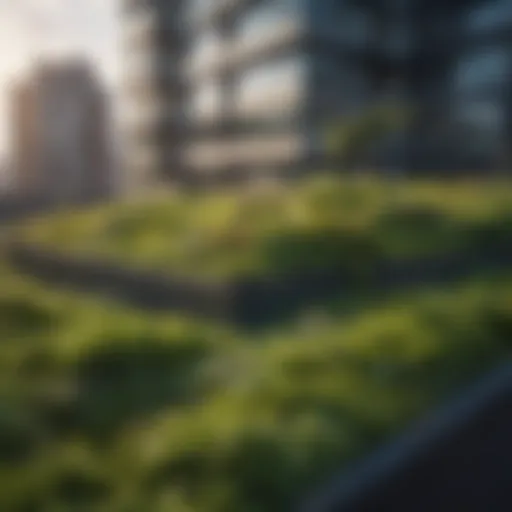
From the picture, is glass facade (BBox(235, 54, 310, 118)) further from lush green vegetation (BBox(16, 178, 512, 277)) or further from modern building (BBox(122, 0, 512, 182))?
lush green vegetation (BBox(16, 178, 512, 277))

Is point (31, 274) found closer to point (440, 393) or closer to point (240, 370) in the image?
point (240, 370)

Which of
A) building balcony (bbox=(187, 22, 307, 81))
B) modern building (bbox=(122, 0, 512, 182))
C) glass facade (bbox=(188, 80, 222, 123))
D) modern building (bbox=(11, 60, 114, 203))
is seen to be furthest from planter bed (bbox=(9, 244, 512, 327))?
building balcony (bbox=(187, 22, 307, 81))

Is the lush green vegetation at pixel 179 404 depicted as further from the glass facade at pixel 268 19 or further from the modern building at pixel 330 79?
the glass facade at pixel 268 19

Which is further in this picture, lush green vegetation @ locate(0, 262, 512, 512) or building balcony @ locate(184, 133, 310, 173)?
building balcony @ locate(184, 133, 310, 173)

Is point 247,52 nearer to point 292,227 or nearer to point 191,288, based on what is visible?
point 292,227

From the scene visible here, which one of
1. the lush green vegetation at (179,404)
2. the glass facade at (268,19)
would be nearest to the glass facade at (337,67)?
the glass facade at (268,19)

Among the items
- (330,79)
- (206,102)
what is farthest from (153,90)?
(330,79)

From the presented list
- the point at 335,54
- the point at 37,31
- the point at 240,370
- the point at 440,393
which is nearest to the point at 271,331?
the point at 240,370
